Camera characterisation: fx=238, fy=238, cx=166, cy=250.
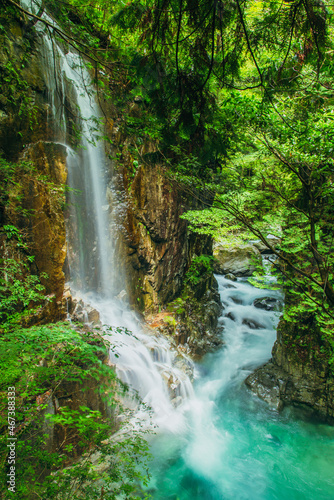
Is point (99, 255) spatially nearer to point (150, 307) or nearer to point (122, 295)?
point (122, 295)

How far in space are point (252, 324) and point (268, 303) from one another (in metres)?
1.48

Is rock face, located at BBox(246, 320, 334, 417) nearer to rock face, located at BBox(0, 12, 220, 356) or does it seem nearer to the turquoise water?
the turquoise water

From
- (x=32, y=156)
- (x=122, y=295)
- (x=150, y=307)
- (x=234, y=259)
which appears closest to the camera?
(x=32, y=156)

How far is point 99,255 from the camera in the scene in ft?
26.0

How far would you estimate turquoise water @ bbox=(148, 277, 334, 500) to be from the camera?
4715 mm

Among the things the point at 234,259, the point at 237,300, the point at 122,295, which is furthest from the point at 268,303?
the point at 122,295

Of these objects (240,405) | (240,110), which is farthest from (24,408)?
(240,405)

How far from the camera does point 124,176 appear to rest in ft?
26.5

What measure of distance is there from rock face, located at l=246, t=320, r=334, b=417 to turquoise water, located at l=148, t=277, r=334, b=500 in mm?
301

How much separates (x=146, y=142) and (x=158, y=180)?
1321mm

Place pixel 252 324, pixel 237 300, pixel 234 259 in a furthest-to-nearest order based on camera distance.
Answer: pixel 234 259 → pixel 237 300 → pixel 252 324

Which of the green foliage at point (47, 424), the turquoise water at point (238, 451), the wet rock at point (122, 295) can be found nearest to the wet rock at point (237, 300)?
the turquoise water at point (238, 451)

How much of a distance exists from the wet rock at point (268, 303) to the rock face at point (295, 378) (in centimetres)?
364

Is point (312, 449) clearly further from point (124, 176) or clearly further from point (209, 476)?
point (124, 176)
